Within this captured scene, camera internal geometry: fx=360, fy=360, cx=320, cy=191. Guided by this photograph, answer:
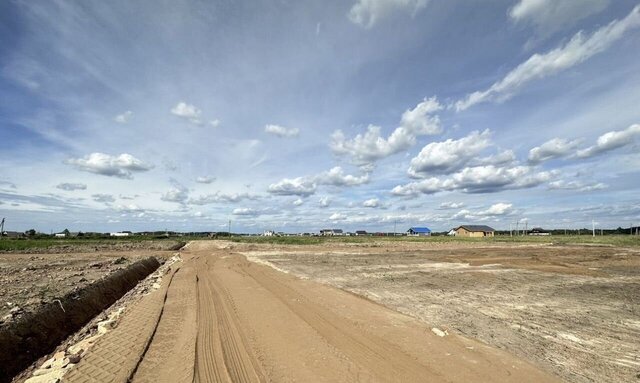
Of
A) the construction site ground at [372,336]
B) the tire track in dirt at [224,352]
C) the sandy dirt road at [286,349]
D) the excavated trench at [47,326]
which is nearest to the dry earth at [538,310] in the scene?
the construction site ground at [372,336]

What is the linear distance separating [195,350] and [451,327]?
19.7ft

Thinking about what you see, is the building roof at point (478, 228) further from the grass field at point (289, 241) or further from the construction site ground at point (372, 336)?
the construction site ground at point (372, 336)

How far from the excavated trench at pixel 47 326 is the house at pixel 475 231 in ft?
441

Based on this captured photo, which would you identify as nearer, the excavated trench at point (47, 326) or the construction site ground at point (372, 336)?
the construction site ground at point (372, 336)

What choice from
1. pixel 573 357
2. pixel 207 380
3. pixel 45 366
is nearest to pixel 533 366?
pixel 573 357

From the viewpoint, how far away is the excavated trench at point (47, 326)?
7.19m

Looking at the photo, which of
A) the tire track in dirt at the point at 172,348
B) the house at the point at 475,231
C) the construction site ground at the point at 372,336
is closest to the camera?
the tire track in dirt at the point at 172,348

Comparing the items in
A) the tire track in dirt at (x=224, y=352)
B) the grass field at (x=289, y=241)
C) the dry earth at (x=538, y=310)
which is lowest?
the dry earth at (x=538, y=310)

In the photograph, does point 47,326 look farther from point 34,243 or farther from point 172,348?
point 34,243

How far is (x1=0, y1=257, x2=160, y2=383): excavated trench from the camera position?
7.19 metres

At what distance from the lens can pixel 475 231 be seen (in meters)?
132

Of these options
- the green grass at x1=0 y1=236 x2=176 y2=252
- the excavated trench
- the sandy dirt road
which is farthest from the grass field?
the sandy dirt road

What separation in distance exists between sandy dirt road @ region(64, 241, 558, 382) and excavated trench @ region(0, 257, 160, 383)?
4.43 ft

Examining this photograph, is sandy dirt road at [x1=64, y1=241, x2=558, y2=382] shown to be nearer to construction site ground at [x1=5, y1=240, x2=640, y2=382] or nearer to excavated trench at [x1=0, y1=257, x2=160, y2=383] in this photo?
construction site ground at [x1=5, y1=240, x2=640, y2=382]
